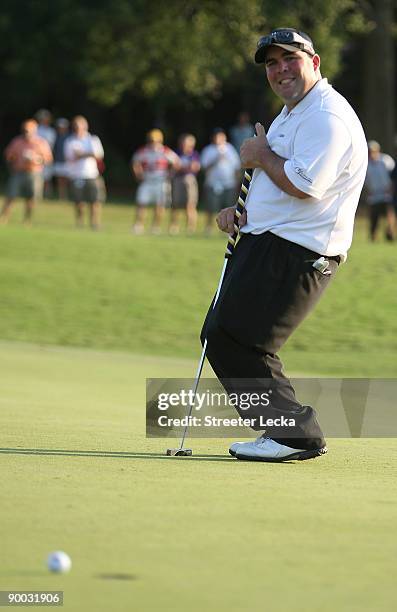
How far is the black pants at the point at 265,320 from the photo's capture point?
22.0 feet

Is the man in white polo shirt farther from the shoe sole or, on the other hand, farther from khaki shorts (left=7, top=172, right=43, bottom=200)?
khaki shorts (left=7, top=172, right=43, bottom=200)

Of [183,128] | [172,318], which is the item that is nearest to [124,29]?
[183,128]

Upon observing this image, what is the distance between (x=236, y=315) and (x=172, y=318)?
12.9 metres

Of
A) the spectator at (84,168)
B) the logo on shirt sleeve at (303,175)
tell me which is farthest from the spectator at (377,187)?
the logo on shirt sleeve at (303,175)

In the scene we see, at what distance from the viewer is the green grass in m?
17.8

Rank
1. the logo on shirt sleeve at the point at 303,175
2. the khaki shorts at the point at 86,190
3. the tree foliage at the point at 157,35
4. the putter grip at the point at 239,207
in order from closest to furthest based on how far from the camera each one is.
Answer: the logo on shirt sleeve at the point at 303,175
the putter grip at the point at 239,207
the khaki shorts at the point at 86,190
the tree foliage at the point at 157,35

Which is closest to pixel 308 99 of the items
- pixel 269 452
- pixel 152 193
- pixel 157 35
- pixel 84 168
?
pixel 269 452

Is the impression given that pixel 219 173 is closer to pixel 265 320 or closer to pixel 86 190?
pixel 86 190

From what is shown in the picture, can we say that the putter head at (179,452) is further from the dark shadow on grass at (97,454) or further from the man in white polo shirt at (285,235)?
the man in white polo shirt at (285,235)

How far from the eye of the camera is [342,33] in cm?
4231

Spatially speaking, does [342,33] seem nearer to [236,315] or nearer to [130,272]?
[130,272]

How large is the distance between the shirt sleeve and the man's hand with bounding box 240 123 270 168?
0.17 metres

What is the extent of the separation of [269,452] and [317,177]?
1.37 m

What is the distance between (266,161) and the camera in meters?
6.66
